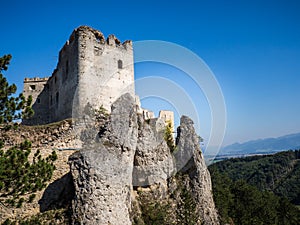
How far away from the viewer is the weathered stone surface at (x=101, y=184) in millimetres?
13852

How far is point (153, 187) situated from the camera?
68.0 ft

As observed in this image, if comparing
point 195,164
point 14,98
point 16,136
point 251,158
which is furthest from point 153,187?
point 251,158

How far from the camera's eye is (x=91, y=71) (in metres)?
24.1

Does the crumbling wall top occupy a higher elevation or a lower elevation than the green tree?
higher

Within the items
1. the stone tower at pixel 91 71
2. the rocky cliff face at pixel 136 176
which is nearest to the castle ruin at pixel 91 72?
the stone tower at pixel 91 71

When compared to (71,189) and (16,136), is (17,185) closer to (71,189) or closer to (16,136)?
(71,189)

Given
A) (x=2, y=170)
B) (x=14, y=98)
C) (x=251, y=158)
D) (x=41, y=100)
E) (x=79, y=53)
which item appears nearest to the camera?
(x=2, y=170)

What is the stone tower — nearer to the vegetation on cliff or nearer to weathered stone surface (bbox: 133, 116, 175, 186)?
weathered stone surface (bbox: 133, 116, 175, 186)

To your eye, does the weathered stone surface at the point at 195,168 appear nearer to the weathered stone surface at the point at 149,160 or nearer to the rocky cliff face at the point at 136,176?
the rocky cliff face at the point at 136,176

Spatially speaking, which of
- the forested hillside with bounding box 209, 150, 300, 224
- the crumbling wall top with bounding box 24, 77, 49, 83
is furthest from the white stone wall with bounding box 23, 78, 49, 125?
the forested hillside with bounding box 209, 150, 300, 224

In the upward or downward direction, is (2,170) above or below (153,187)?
above

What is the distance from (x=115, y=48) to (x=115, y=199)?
1675cm

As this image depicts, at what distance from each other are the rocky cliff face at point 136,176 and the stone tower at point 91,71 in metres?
5.05

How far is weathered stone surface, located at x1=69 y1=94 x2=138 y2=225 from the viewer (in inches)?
545
